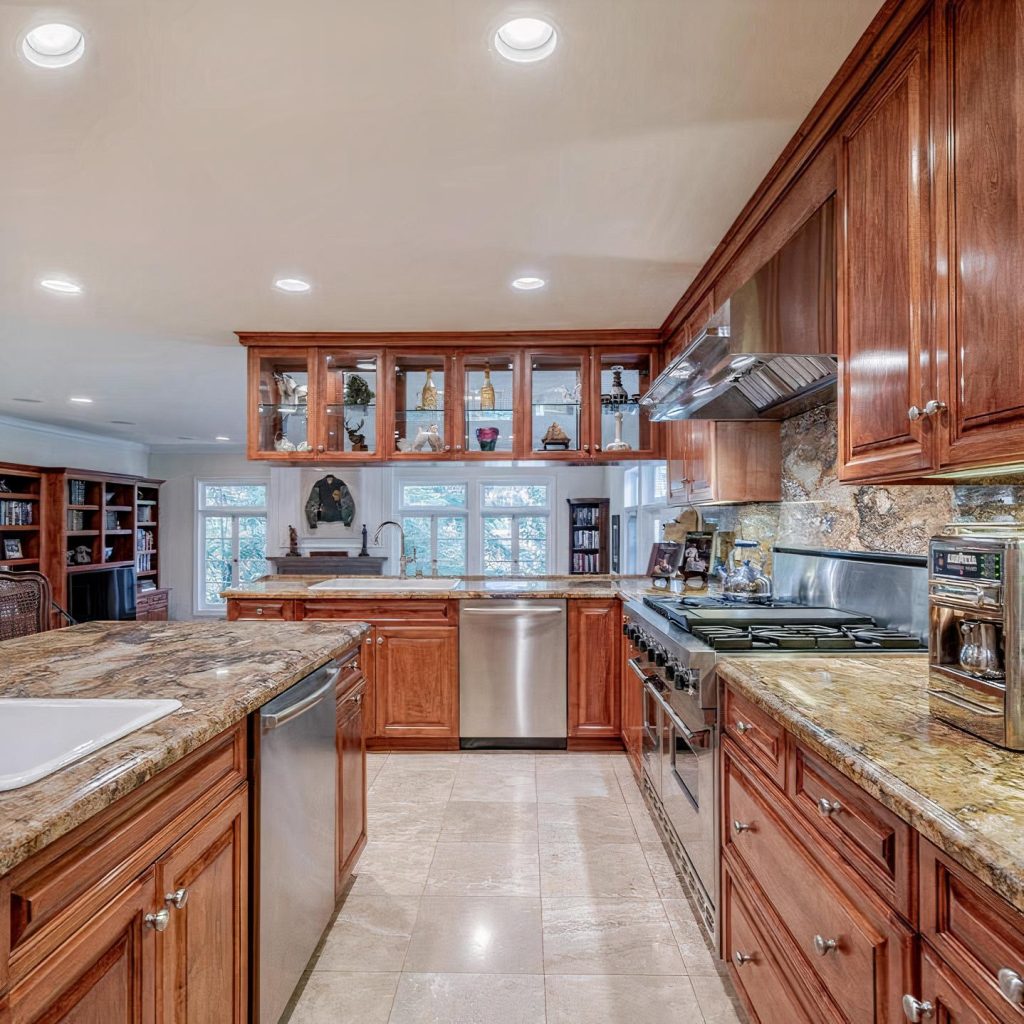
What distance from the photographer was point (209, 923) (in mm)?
1256

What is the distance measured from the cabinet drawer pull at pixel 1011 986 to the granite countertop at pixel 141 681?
3.67 ft

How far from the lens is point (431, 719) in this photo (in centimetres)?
367

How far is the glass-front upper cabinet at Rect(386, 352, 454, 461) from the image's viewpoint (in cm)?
391

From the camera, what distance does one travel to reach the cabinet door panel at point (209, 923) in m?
1.13

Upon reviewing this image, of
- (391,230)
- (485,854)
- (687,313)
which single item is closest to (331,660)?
(485,854)

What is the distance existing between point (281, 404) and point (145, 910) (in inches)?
131

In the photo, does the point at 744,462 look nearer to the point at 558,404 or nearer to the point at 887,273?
the point at 558,404

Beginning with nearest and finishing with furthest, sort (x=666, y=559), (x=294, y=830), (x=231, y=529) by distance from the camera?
(x=294, y=830)
(x=666, y=559)
(x=231, y=529)

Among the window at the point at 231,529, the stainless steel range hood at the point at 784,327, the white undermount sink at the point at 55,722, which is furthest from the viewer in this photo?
the window at the point at 231,529

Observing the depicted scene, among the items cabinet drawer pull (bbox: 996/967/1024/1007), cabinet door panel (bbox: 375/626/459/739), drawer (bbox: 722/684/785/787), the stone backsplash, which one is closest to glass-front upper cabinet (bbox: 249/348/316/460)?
cabinet door panel (bbox: 375/626/459/739)

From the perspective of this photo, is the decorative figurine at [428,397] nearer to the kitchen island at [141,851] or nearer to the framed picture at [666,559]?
the framed picture at [666,559]

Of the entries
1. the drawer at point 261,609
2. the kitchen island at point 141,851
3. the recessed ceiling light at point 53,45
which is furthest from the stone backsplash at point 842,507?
the drawer at point 261,609

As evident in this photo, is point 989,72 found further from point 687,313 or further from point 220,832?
point 687,313

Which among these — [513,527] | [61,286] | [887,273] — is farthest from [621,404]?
[513,527]
